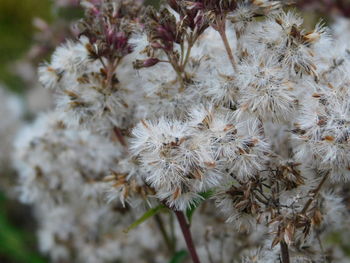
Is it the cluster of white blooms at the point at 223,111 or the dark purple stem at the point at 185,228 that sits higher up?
the cluster of white blooms at the point at 223,111

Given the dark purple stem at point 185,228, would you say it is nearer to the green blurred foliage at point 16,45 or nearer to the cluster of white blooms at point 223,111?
the cluster of white blooms at point 223,111

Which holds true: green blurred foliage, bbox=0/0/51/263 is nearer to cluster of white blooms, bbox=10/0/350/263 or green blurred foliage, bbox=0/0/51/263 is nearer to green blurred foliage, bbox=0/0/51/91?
green blurred foliage, bbox=0/0/51/91

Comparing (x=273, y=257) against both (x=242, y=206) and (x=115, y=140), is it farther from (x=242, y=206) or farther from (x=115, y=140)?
(x=115, y=140)

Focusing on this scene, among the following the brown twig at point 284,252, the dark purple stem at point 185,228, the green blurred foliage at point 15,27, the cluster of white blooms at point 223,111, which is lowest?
the brown twig at point 284,252

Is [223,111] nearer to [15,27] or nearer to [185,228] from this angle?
[185,228]

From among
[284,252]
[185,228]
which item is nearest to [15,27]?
[185,228]

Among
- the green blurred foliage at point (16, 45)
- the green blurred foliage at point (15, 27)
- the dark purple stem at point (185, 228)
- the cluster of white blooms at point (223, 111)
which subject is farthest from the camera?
the green blurred foliage at point (15, 27)

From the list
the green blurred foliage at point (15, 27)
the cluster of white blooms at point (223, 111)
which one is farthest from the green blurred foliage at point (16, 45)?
the cluster of white blooms at point (223, 111)

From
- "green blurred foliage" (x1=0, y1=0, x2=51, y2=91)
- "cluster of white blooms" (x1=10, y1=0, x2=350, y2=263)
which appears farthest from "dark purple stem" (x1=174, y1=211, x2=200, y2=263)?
"green blurred foliage" (x1=0, y1=0, x2=51, y2=91)
